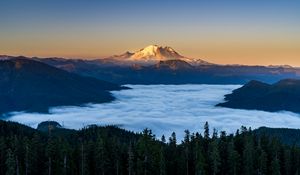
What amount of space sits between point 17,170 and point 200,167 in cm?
4724

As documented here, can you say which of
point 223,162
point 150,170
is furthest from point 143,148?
point 223,162

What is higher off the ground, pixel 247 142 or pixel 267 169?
pixel 247 142

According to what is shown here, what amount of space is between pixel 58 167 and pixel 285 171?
2781 inches

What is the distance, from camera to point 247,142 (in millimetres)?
134625

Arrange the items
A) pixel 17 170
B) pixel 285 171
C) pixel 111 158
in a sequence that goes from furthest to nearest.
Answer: pixel 285 171, pixel 111 158, pixel 17 170

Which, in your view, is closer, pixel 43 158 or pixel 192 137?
pixel 43 158

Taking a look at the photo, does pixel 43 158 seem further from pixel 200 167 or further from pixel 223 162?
pixel 223 162

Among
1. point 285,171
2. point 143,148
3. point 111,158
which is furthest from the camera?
point 285,171

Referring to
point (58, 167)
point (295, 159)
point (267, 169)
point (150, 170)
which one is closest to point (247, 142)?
point (267, 169)

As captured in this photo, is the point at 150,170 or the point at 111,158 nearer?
the point at 150,170

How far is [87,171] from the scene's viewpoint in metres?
122

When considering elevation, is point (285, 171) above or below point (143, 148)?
below

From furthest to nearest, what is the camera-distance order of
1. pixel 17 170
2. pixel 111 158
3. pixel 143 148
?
pixel 111 158, pixel 143 148, pixel 17 170

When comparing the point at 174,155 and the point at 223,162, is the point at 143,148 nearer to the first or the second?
the point at 174,155
